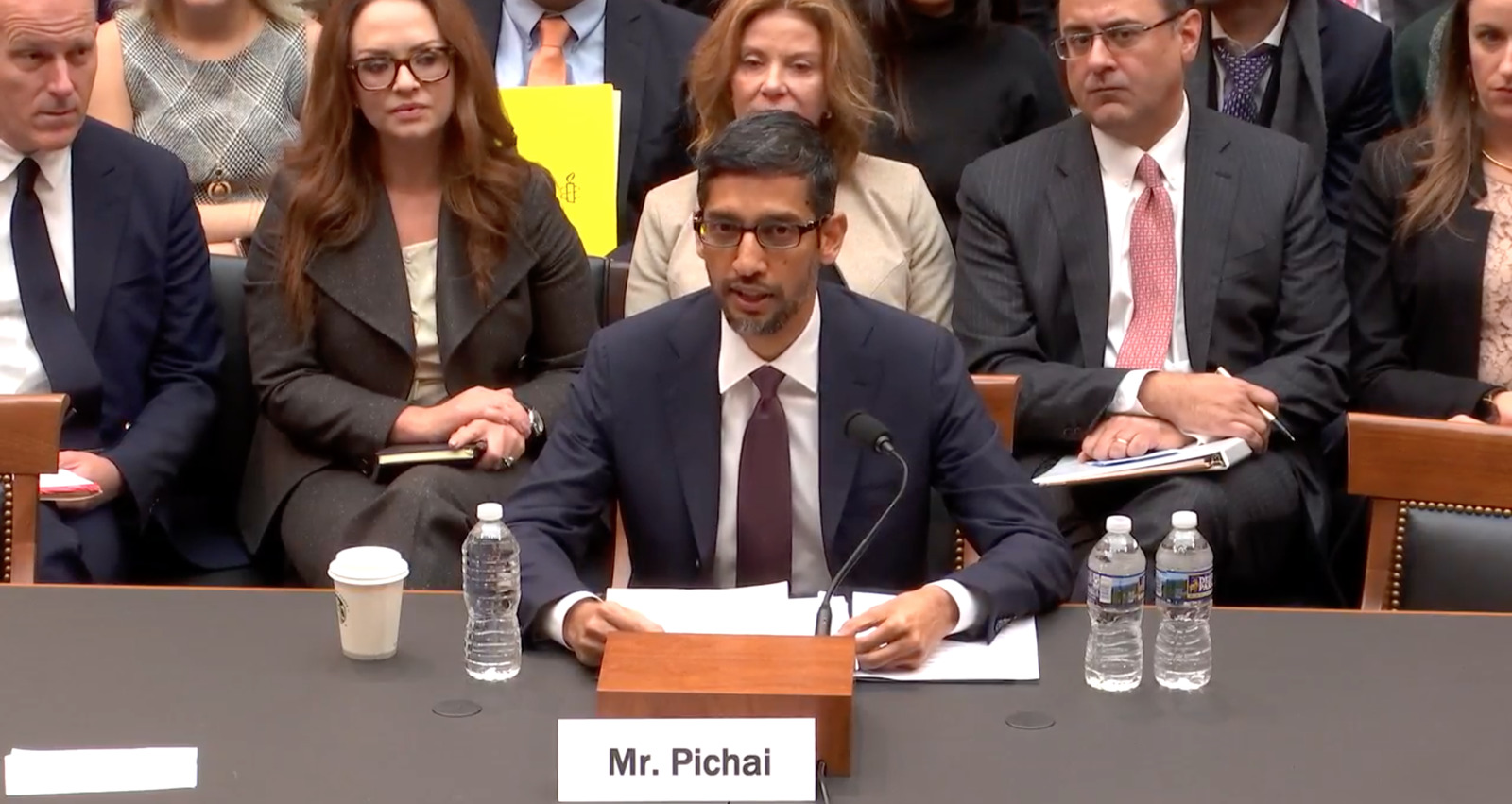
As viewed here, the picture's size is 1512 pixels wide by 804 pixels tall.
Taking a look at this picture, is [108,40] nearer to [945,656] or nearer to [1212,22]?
[1212,22]

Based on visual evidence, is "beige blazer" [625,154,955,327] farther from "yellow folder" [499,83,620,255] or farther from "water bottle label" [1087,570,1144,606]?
"water bottle label" [1087,570,1144,606]

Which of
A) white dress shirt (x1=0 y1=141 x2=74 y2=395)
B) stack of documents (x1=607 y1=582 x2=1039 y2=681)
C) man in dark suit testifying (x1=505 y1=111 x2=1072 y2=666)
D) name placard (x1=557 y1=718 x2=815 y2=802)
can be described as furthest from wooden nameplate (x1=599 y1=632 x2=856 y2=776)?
white dress shirt (x1=0 y1=141 x2=74 y2=395)

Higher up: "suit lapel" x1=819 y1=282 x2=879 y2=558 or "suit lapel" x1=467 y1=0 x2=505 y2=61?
"suit lapel" x1=467 y1=0 x2=505 y2=61

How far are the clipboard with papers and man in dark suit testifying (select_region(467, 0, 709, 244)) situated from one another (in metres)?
1.33

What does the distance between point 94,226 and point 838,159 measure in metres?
1.41

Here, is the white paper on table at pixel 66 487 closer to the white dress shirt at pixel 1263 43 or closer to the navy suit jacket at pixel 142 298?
the navy suit jacket at pixel 142 298

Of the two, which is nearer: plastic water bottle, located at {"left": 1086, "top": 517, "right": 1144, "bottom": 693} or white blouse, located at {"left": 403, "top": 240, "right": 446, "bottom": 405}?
plastic water bottle, located at {"left": 1086, "top": 517, "right": 1144, "bottom": 693}

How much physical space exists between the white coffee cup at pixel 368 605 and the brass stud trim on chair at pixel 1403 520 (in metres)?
1.35

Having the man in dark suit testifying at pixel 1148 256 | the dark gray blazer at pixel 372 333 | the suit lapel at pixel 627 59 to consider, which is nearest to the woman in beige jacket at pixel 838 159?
the man in dark suit testifying at pixel 1148 256

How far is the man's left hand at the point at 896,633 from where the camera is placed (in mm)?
2254

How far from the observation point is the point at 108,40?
4230 millimetres

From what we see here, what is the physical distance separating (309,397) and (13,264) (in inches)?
23.4

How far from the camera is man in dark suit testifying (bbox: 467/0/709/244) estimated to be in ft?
14.2

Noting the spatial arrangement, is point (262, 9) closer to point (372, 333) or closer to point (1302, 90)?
point (372, 333)
